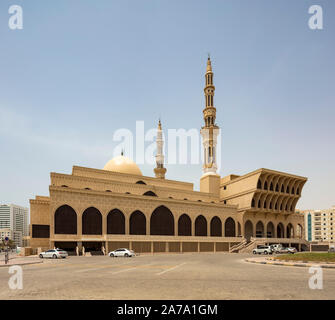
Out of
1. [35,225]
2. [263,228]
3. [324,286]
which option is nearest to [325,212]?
[263,228]

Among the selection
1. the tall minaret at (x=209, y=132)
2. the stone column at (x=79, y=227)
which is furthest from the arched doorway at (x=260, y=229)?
the stone column at (x=79, y=227)

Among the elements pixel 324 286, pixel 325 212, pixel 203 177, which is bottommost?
pixel 325 212

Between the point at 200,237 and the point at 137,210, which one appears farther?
the point at 200,237

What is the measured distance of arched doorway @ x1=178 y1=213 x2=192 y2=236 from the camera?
5594 centimetres

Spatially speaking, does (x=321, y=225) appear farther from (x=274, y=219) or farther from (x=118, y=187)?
(x=118, y=187)

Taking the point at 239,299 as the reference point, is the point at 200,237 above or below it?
below

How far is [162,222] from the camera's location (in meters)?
54.0

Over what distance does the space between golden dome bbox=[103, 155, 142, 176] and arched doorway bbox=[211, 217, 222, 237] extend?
1906 cm

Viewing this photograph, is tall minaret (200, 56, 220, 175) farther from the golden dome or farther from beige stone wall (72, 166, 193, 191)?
the golden dome

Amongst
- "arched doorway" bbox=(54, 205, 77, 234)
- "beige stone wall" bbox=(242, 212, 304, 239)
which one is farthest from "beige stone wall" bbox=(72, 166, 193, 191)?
"beige stone wall" bbox=(242, 212, 304, 239)

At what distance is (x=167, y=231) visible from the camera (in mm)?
54344
